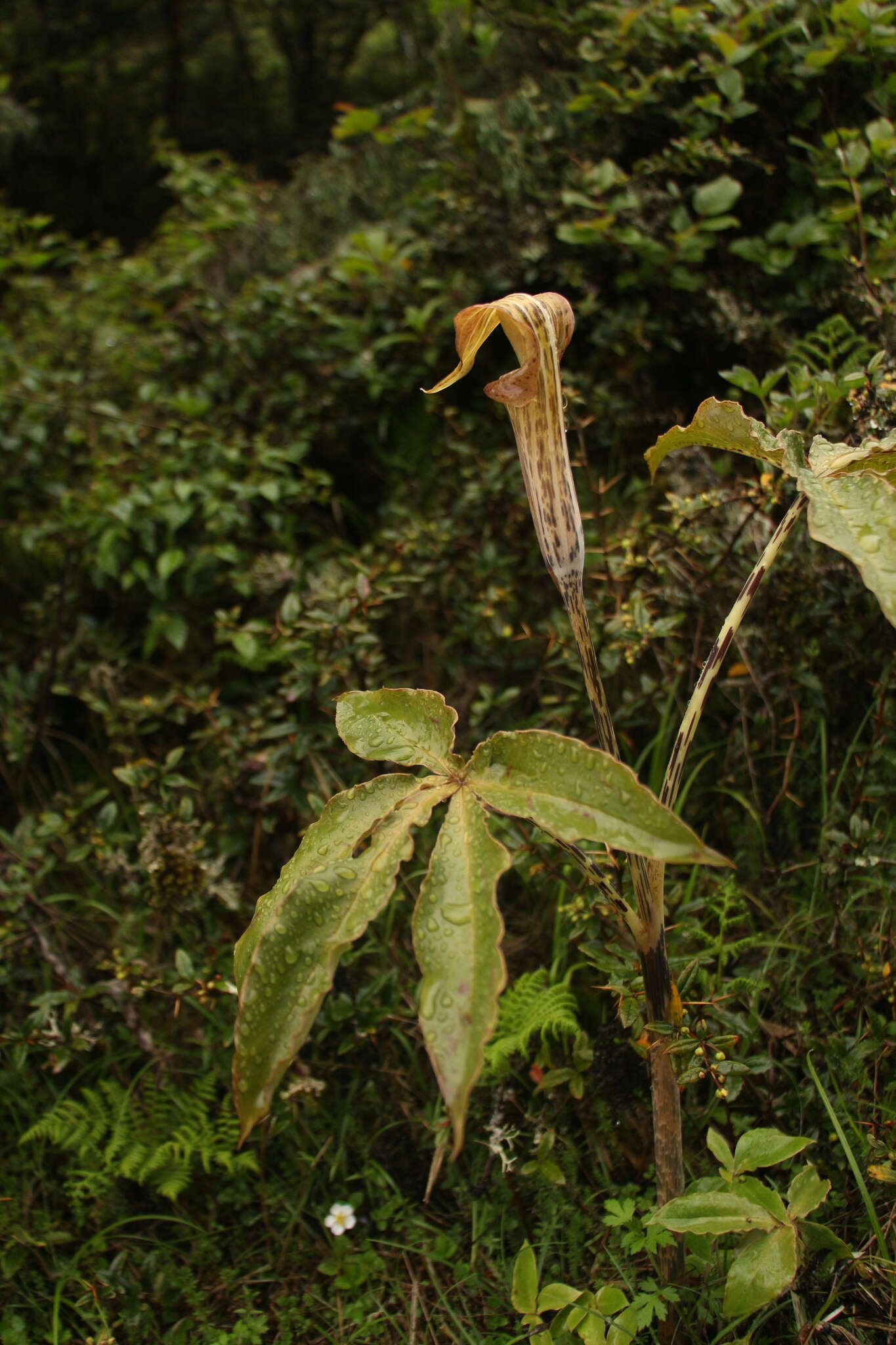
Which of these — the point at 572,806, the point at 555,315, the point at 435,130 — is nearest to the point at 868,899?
the point at 572,806

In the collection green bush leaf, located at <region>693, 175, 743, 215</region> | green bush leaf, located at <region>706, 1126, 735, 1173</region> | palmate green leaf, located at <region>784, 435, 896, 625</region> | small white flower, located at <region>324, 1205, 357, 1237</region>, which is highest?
green bush leaf, located at <region>693, 175, 743, 215</region>

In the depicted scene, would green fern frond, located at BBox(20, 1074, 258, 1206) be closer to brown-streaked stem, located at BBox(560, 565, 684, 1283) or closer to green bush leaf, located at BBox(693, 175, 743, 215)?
brown-streaked stem, located at BBox(560, 565, 684, 1283)

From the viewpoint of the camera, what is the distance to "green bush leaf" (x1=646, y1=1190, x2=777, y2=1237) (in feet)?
3.67

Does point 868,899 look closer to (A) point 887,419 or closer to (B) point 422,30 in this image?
(A) point 887,419

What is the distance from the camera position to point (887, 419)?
1.70m

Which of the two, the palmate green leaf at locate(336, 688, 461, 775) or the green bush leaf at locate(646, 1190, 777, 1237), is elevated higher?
the palmate green leaf at locate(336, 688, 461, 775)

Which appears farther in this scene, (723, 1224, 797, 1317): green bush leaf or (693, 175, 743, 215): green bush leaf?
(693, 175, 743, 215): green bush leaf

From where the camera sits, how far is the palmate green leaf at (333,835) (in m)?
1.00

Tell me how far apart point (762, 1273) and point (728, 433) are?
1043mm

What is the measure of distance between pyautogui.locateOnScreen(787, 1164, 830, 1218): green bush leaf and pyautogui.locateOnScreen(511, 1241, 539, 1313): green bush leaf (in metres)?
0.37

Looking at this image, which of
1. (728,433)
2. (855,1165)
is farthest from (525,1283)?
(728,433)

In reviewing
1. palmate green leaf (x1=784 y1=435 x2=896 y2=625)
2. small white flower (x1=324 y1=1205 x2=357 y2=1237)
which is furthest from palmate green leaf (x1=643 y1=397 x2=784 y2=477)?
small white flower (x1=324 y1=1205 x2=357 y2=1237)

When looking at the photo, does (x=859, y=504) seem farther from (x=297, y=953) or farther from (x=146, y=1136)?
(x=146, y=1136)

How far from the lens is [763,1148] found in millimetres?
1204
